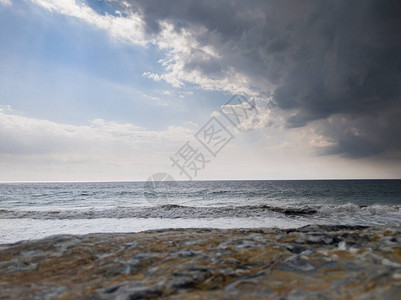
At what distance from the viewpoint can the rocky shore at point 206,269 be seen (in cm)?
256

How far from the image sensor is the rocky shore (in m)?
2.56

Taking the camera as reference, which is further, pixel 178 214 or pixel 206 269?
pixel 178 214

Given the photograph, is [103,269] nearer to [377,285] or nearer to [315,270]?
[315,270]

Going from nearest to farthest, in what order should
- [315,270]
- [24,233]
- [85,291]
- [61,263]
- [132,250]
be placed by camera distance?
1. [85,291]
2. [315,270]
3. [61,263]
4. [132,250]
5. [24,233]

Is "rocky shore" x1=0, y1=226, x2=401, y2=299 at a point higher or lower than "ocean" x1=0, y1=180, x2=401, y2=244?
higher

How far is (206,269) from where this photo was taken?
→ 11.1 feet

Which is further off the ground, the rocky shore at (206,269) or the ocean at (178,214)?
the rocky shore at (206,269)

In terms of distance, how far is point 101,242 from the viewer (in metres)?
5.27

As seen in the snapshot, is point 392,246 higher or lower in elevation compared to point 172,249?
higher

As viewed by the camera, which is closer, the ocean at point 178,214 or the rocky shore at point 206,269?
the rocky shore at point 206,269

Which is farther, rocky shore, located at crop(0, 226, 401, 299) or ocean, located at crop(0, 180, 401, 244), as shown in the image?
ocean, located at crop(0, 180, 401, 244)

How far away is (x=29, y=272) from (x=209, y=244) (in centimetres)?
332

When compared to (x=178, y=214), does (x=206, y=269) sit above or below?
above

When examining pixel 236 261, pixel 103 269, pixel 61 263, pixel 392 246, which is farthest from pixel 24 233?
pixel 392 246
